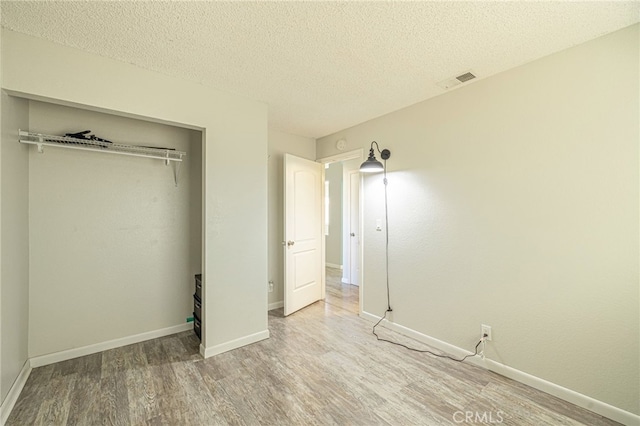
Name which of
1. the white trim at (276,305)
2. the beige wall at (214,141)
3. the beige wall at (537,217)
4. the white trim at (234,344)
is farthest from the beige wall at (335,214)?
the white trim at (234,344)

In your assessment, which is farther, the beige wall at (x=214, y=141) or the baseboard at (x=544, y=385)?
the beige wall at (x=214, y=141)

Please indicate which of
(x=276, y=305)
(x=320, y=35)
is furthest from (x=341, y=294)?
(x=320, y=35)

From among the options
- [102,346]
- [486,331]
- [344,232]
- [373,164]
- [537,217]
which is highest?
[373,164]

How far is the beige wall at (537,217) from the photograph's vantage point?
171 centimetres

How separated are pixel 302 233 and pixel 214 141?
5.61 feet

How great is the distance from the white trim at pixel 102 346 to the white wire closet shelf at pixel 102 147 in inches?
63.9

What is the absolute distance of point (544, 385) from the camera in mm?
1987

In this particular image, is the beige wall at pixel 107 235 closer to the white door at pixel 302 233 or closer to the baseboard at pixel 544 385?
the white door at pixel 302 233

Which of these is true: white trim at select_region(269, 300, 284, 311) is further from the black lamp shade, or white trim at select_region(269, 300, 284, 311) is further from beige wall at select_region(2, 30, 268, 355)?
the black lamp shade

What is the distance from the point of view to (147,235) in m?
2.76

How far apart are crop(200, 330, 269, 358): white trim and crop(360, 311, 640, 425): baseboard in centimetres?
161

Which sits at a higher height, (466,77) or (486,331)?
(466,77)

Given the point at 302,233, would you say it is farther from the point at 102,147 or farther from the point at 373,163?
the point at 102,147

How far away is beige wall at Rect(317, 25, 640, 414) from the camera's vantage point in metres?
1.71
